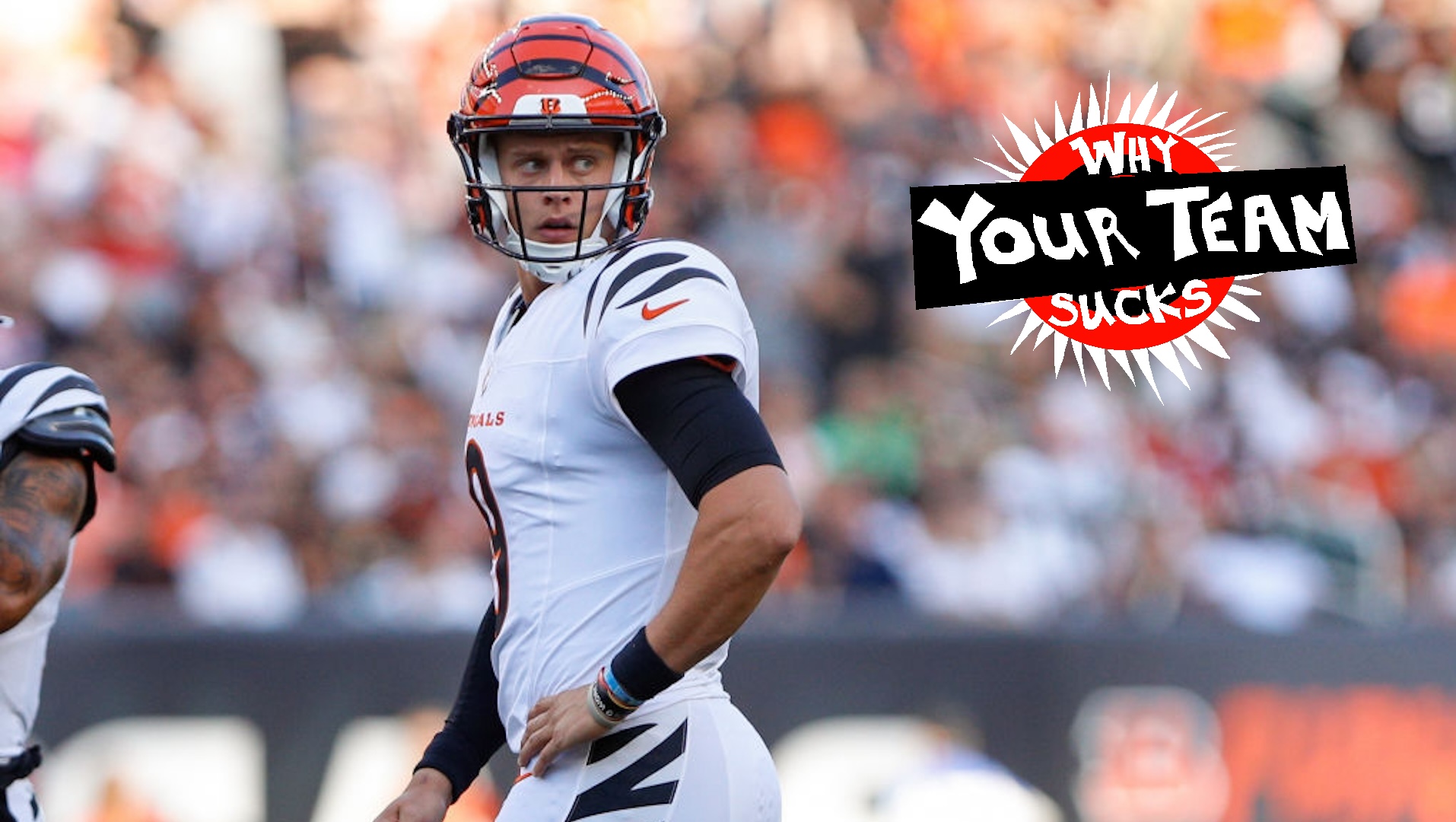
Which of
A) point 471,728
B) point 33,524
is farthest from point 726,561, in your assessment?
point 33,524

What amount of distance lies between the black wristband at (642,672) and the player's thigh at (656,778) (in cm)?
16

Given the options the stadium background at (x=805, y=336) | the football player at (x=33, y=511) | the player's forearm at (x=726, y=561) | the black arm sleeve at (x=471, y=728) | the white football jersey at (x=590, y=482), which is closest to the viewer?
the player's forearm at (x=726, y=561)

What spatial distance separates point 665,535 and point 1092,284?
228 centimetres

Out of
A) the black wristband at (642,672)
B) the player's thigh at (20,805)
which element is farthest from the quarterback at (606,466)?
the player's thigh at (20,805)

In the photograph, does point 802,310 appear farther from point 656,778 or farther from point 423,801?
point 656,778

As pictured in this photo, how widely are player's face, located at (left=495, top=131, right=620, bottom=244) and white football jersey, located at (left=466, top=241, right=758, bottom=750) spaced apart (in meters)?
0.11

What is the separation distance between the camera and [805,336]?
37.6 feet

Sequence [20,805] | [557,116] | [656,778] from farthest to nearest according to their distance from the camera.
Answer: [20,805], [557,116], [656,778]

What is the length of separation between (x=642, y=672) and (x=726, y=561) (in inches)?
9.6

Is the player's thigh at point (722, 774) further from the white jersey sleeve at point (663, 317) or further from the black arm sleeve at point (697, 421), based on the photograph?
the white jersey sleeve at point (663, 317)

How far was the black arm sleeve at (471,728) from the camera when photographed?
405 cm

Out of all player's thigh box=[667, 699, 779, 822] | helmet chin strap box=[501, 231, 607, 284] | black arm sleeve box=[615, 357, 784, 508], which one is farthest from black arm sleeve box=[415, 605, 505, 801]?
black arm sleeve box=[615, 357, 784, 508]

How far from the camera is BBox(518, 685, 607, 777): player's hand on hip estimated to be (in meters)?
3.51

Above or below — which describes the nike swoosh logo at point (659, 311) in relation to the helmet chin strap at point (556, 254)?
below
